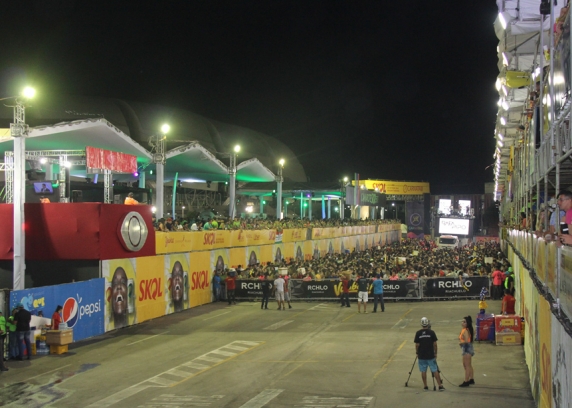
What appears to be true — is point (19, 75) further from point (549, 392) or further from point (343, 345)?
point (549, 392)

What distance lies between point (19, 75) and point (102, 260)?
169 feet

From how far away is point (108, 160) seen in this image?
1075 inches

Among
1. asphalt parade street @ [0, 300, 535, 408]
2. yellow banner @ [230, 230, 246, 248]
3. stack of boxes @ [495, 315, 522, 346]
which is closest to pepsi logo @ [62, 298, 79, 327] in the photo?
asphalt parade street @ [0, 300, 535, 408]

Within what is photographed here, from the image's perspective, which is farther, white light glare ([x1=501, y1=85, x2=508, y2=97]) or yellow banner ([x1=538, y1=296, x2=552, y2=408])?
white light glare ([x1=501, y1=85, x2=508, y2=97])

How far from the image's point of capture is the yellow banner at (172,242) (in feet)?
80.9

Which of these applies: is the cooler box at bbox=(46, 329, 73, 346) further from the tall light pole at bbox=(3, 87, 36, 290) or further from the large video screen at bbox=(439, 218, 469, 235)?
the large video screen at bbox=(439, 218, 469, 235)

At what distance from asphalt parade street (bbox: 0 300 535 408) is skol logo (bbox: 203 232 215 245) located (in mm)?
6668

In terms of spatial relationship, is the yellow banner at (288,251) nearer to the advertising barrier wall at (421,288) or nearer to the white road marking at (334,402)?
the advertising barrier wall at (421,288)

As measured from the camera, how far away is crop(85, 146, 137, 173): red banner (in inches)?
1015

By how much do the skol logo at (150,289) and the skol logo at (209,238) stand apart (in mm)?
4735

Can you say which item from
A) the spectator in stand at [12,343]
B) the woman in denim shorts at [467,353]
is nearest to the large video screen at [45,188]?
the spectator in stand at [12,343]

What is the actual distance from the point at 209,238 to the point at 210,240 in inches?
6.5

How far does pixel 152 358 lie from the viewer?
54.0 feet

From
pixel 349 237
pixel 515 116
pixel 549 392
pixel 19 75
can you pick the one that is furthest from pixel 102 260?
pixel 19 75
